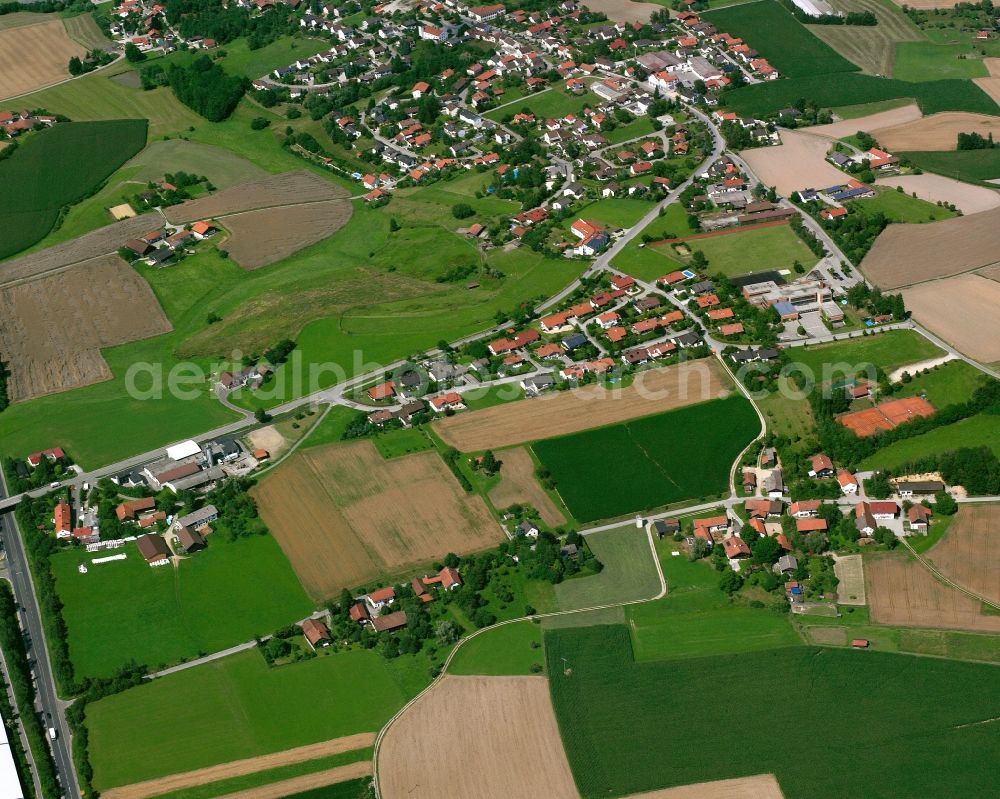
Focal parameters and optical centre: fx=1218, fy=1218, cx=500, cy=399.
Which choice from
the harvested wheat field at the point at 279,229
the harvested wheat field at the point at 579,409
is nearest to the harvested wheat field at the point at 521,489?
the harvested wheat field at the point at 579,409

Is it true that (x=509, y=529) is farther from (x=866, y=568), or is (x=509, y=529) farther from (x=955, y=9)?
(x=955, y=9)

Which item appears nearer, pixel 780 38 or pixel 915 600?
pixel 915 600

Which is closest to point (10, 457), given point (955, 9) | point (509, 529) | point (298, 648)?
point (298, 648)

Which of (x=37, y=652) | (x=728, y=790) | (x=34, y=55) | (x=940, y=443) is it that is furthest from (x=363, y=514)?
(x=34, y=55)

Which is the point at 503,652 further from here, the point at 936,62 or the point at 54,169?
the point at 936,62

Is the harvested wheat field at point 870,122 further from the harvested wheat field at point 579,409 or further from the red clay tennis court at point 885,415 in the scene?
the red clay tennis court at point 885,415
